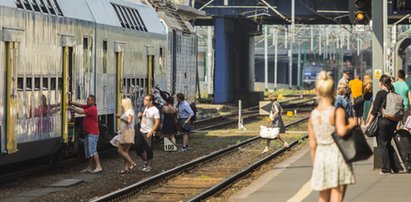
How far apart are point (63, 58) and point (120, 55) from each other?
4.45 meters

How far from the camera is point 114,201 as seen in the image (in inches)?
634

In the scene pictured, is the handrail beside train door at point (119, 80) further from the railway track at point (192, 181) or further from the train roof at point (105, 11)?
the railway track at point (192, 181)

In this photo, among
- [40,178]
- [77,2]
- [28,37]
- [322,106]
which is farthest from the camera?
[77,2]

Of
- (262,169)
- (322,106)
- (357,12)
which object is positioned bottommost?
(262,169)

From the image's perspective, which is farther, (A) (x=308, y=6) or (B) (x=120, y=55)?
(A) (x=308, y=6)

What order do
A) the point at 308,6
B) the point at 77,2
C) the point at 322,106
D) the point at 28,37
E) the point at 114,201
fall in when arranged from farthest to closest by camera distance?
1. the point at 308,6
2. the point at 77,2
3. the point at 28,37
4. the point at 114,201
5. the point at 322,106

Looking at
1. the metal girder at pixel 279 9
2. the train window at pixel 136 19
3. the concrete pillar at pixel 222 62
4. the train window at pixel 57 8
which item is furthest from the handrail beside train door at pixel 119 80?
the concrete pillar at pixel 222 62

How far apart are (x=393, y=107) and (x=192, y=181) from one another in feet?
13.1

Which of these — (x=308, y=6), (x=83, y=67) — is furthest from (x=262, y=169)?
(x=308, y=6)

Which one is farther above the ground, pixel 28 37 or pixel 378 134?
pixel 28 37

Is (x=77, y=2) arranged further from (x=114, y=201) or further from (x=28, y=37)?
(x=114, y=201)

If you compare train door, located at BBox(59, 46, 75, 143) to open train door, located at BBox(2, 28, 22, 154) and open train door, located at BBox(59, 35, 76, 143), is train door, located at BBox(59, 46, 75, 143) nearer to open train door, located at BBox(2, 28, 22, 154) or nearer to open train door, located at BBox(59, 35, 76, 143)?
open train door, located at BBox(59, 35, 76, 143)

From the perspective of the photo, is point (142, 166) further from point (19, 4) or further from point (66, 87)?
point (19, 4)

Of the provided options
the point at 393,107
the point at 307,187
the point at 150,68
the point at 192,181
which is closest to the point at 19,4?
the point at 192,181
